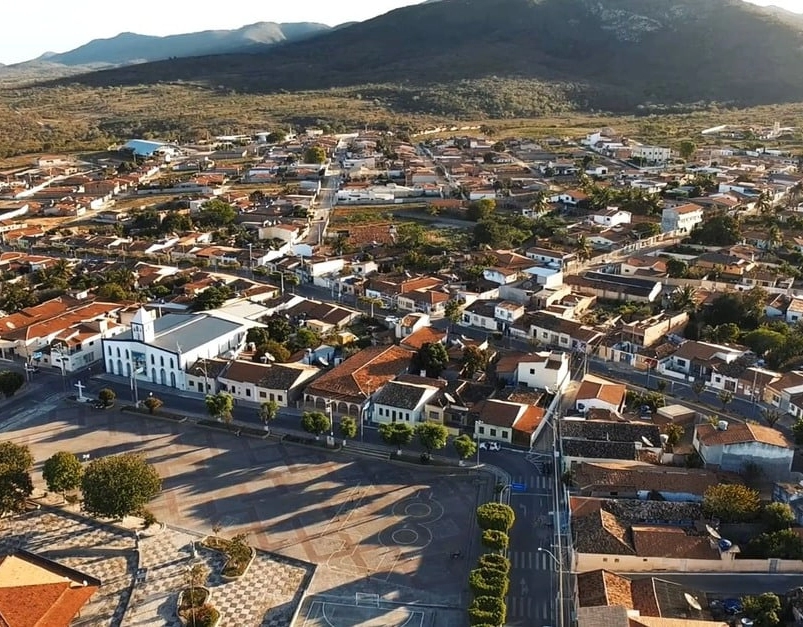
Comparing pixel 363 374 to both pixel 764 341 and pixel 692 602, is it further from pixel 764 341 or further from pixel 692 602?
pixel 764 341

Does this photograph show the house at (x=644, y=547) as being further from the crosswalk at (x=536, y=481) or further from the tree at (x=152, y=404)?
the tree at (x=152, y=404)

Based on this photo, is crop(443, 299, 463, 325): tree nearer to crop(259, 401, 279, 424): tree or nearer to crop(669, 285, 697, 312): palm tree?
crop(669, 285, 697, 312): palm tree

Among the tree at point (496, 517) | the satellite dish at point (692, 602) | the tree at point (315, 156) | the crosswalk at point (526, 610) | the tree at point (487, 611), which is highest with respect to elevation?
the tree at point (315, 156)

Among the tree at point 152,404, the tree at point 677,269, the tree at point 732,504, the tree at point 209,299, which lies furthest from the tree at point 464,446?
the tree at point 677,269

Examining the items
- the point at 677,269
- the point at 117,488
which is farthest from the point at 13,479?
the point at 677,269

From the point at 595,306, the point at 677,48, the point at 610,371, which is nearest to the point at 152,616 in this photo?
the point at 610,371
